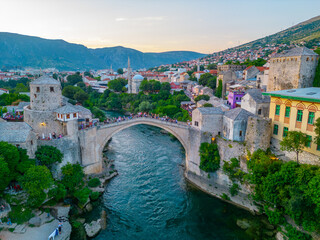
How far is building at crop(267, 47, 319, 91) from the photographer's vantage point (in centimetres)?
2442

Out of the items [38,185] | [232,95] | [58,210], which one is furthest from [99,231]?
[232,95]

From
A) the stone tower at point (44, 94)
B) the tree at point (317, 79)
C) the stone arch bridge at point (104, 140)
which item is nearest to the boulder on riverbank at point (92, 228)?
the stone arch bridge at point (104, 140)

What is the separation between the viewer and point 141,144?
3766 centimetres

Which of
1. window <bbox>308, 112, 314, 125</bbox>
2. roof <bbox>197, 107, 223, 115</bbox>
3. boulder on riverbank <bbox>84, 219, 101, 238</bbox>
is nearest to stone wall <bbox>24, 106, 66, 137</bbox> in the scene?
boulder on riverbank <bbox>84, 219, 101, 238</bbox>

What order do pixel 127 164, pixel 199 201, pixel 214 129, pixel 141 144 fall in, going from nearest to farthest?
pixel 199 201
pixel 214 129
pixel 127 164
pixel 141 144

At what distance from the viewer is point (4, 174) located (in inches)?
675

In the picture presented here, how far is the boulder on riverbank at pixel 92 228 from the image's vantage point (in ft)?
59.5

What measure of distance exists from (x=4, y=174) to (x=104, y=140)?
37.6 feet

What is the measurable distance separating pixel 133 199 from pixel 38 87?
49.9 feet

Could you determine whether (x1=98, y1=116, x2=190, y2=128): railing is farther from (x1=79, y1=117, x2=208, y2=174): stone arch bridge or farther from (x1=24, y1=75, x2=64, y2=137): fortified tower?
(x1=24, y1=75, x2=64, y2=137): fortified tower

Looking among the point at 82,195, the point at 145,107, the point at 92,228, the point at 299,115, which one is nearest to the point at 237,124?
the point at 299,115

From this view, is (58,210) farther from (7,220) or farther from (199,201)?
(199,201)

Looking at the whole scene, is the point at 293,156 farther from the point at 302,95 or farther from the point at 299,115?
the point at 302,95

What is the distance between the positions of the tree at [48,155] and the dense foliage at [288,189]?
1782cm
